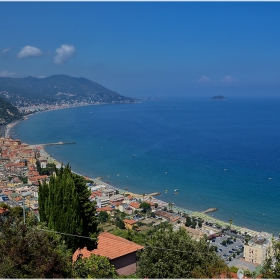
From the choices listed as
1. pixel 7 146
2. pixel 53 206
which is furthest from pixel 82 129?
pixel 53 206

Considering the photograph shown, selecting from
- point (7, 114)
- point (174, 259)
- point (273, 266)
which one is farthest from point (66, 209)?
point (7, 114)

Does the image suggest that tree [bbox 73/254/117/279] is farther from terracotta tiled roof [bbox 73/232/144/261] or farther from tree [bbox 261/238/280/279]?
tree [bbox 261/238/280/279]

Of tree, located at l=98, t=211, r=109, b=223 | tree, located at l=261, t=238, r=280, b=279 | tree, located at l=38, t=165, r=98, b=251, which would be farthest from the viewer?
tree, located at l=98, t=211, r=109, b=223

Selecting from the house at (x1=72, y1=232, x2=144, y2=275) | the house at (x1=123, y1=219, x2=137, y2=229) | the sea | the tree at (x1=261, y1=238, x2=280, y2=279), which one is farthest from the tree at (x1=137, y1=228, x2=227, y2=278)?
the sea

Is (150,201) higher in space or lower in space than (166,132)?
lower

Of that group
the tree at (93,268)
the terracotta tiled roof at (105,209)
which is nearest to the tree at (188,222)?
the terracotta tiled roof at (105,209)

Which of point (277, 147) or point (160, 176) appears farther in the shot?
point (277, 147)

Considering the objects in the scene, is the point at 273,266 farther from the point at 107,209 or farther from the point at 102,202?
the point at 102,202

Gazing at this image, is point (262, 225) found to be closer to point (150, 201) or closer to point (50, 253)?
point (150, 201)
